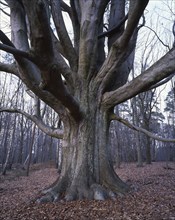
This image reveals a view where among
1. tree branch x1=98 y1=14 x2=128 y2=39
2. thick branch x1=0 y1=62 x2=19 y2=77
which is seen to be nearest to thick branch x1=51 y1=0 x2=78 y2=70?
tree branch x1=98 y1=14 x2=128 y2=39

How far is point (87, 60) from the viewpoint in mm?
5211

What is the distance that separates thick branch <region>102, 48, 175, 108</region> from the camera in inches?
157

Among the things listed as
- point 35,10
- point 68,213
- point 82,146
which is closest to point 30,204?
point 68,213

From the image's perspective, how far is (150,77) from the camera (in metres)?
4.12

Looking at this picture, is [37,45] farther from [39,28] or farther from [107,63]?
[107,63]

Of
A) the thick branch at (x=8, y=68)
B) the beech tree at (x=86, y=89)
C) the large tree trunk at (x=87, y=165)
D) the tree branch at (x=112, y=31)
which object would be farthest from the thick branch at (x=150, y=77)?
the thick branch at (x=8, y=68)

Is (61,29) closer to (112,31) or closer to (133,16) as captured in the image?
(112,31)

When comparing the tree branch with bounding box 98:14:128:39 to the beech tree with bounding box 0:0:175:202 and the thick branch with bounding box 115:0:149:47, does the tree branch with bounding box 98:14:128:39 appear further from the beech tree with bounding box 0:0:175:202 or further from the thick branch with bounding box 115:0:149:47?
the thick branch with bounding box 115:0:149:47

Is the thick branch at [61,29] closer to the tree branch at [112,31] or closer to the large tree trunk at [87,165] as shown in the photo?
the tree branch at [112,31]

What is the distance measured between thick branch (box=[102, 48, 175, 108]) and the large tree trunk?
85cm

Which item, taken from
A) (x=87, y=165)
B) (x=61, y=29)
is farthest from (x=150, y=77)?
(x=61, y=29)

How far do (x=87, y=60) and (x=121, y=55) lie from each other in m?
0.96

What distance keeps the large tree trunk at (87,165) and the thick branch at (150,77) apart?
2.80 feet

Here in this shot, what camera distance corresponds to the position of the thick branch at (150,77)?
399cm
